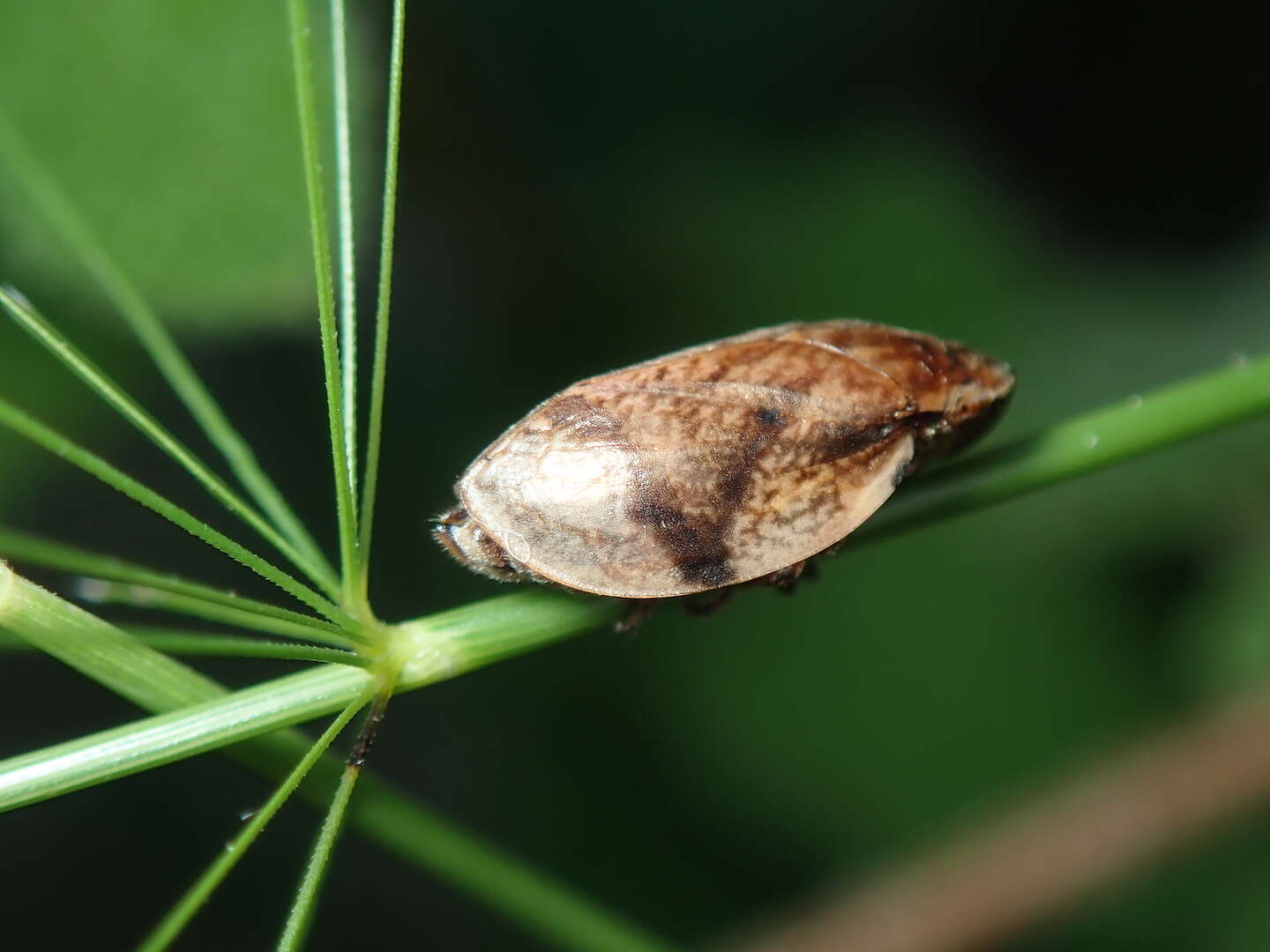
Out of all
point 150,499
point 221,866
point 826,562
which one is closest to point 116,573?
point 150,499

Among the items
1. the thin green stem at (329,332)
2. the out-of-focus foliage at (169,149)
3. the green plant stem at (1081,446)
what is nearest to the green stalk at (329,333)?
the thin green stem at (329,332)

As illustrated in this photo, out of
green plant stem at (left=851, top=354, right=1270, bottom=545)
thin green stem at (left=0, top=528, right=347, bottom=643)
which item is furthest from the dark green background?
thin green stem at (left=0, top=528, right=347, bottom=643)

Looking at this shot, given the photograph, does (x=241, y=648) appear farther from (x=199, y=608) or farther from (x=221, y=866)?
(x=221, y=866)

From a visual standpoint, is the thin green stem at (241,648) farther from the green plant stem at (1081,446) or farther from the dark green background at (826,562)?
the dark green background at (826,562)

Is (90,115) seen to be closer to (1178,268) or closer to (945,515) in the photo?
(945,515)

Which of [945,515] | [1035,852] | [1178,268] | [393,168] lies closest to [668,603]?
[945,515]

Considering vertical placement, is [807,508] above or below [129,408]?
below

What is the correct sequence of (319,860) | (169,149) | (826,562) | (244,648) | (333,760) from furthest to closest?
(826,562), (169,149), (333,760), (319,860), (244,648)
